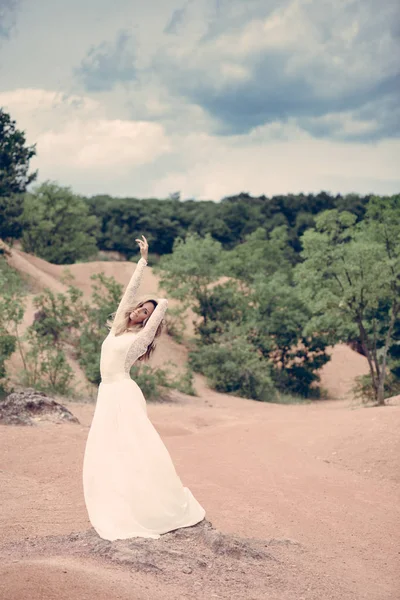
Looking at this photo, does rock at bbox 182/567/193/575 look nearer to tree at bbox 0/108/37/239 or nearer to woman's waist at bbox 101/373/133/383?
woman's waist at bbox 101/373/133/383

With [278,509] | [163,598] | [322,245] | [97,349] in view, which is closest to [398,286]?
[322,245]

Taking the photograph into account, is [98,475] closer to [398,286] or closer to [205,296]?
[398,286]

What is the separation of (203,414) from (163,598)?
12249 mm

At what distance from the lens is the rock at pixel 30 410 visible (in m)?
12.4

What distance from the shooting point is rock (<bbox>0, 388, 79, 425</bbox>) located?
12.4m

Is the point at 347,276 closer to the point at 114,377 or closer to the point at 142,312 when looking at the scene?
the point at 142,312

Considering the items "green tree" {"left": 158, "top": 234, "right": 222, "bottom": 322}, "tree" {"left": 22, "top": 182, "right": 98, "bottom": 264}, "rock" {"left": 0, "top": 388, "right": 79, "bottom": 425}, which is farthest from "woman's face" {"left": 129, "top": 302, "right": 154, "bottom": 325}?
"tree" {"left": 22, "top": 182, "right": 98, "bottom": 264}

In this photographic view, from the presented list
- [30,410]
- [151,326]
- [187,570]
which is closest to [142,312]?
[151,326]

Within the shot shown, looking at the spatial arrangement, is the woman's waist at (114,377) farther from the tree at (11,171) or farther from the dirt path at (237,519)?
the tree at (11,171)

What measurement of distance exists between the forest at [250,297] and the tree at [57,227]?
0.06m

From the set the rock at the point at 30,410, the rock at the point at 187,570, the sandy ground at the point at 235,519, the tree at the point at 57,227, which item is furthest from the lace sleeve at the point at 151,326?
the tree at the point at 57,227

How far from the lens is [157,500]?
6.15m

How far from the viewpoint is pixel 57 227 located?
132ft

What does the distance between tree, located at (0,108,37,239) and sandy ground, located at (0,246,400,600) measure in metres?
17.2
